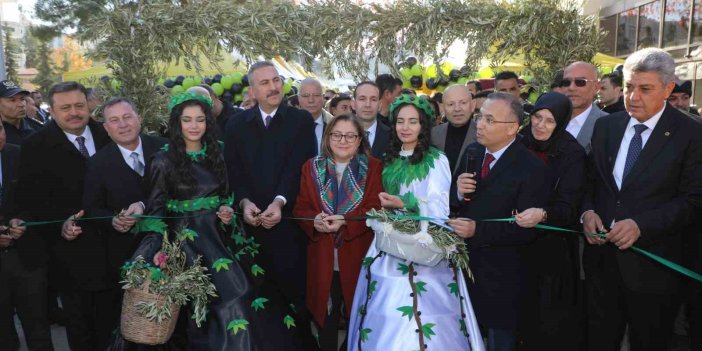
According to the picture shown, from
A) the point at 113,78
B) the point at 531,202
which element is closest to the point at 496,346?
the point at 531,202

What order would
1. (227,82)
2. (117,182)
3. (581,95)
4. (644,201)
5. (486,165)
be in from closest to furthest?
(644,201)
(486,165)
(117,182)
(581,95)
(227,82)

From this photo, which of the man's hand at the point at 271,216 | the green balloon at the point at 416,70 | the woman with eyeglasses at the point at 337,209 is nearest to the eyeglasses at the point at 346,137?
the woman with eyeglasses at the point at 337,209

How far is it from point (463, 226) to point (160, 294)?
2.00 m

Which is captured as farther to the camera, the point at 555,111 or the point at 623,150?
the point at 555,111

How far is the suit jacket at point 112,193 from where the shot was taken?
14.2ft

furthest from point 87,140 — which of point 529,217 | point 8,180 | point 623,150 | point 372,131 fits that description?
point 623,150

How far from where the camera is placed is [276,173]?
5.02 m

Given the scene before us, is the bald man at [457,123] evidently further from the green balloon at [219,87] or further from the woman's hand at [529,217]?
the green balloon at [219,87]

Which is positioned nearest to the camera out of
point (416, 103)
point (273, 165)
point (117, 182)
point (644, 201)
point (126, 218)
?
point (644, 201)

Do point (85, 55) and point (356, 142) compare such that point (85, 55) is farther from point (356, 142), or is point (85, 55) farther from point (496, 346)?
point (496, 346)

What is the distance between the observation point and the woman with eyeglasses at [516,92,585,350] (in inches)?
154

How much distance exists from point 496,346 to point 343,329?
2.18m

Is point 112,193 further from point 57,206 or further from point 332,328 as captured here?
point 332,328

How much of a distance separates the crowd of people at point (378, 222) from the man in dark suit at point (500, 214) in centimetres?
1
